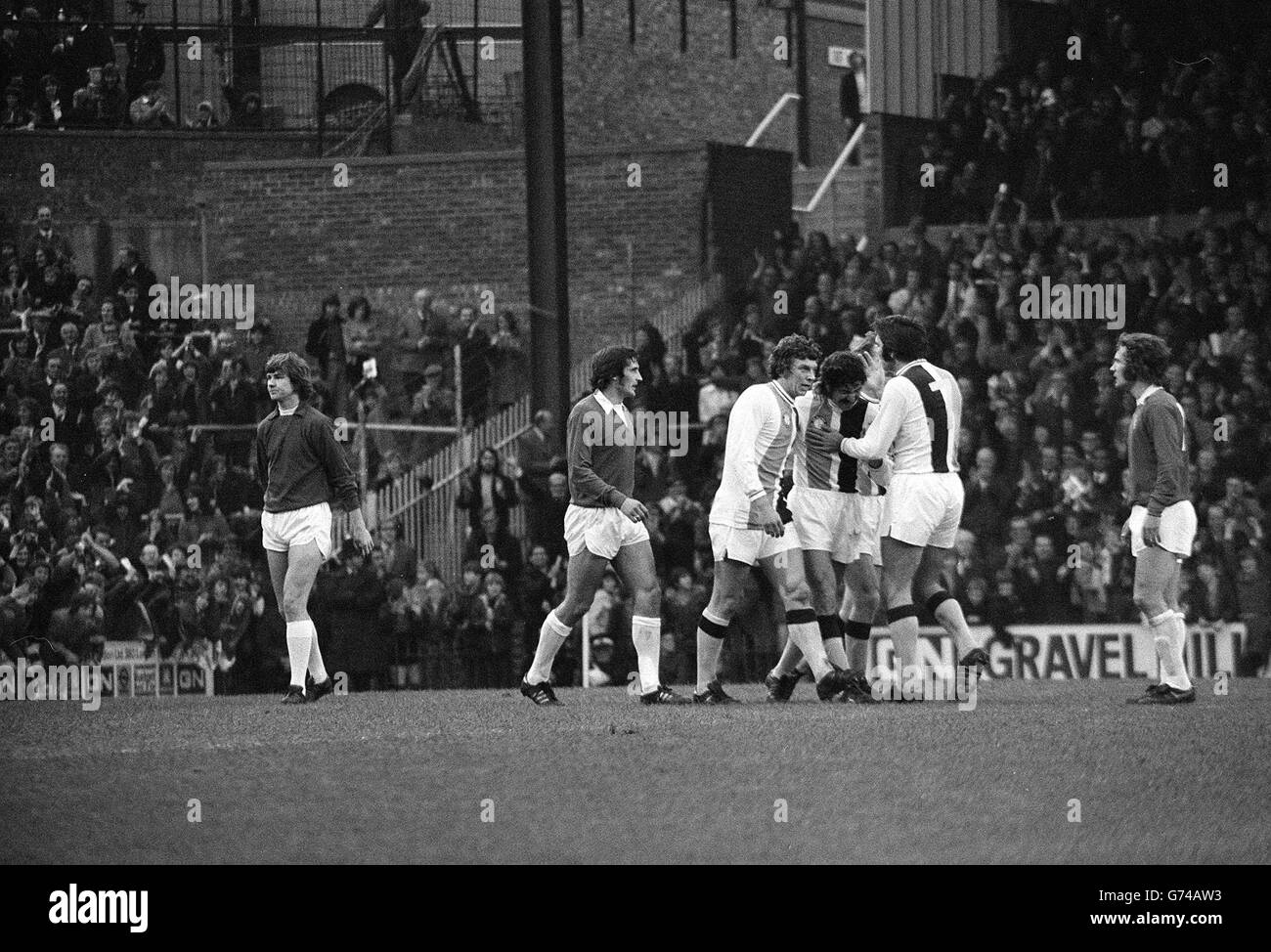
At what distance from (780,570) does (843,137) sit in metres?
24.1

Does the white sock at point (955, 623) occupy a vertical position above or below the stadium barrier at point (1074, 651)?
above

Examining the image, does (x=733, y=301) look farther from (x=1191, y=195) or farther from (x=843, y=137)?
(x=843, y=137)

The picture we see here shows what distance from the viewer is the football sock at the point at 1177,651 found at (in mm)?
12891

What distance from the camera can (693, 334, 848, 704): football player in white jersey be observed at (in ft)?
42.9

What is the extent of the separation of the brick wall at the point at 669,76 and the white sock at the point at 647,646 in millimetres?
19854

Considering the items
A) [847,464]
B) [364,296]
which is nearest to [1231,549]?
[847,464]

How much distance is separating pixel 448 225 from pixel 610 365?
15.1 m

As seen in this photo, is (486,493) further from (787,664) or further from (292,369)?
(787,664)

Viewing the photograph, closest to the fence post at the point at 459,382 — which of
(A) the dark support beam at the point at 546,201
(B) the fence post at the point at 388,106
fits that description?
(A) the dark support beam at the point at 546,201

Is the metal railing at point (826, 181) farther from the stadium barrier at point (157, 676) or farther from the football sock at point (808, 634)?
the football sock at point (808, 634)

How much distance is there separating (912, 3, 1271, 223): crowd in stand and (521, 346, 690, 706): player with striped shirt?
42.5ft

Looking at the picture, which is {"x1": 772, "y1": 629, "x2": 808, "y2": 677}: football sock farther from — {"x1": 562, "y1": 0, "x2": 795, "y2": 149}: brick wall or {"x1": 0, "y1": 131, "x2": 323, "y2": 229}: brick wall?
{"x1": 562, "y1": 0, "x2": 795, "y2": 149}: brick wall

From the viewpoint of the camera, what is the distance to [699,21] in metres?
35.2

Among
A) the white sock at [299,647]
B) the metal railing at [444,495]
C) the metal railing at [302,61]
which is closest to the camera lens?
the white sock at [299,647]
